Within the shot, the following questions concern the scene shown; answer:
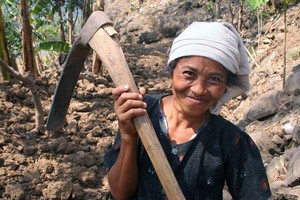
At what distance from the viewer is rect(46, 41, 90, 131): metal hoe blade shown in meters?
1.44

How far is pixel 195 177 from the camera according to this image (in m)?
1.40

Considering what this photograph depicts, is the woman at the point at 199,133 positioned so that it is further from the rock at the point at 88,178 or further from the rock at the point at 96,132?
the rock at the point at 96,132

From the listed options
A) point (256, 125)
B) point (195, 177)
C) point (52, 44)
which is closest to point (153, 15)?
point (52, 44)

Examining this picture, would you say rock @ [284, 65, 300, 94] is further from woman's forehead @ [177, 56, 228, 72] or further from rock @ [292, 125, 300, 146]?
woman's forehead @ [177, 56, 228, 72]

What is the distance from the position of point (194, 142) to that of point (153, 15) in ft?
32.4

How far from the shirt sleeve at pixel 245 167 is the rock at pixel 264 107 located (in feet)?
8.45

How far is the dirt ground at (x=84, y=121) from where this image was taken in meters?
3.26

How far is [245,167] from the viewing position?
1378 millimetres

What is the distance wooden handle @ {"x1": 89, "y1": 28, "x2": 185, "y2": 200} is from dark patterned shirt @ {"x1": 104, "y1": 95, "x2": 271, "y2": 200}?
0.49 ft

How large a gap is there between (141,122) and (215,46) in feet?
1.10

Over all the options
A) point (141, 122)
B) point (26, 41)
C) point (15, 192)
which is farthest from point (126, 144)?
point (26, 41)

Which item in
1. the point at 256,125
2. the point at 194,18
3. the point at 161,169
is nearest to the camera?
the point at 161,169

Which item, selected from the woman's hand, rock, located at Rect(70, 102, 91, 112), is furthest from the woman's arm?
rock, located at Rect(70, 102, 91, 112)

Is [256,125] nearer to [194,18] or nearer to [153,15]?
[194,18]
